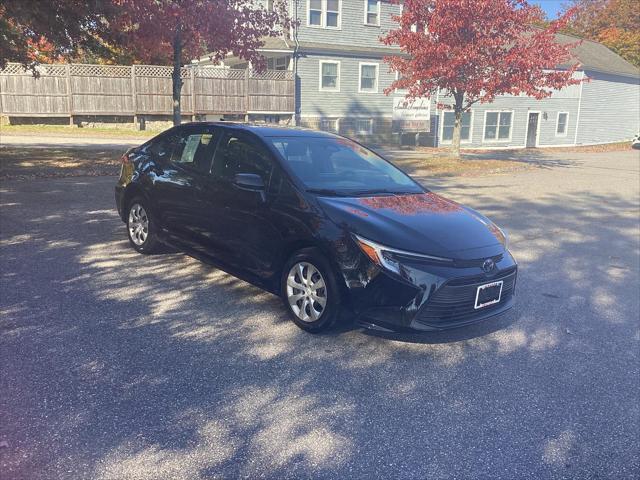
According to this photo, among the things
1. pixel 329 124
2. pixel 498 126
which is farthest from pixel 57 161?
pixel 498 126

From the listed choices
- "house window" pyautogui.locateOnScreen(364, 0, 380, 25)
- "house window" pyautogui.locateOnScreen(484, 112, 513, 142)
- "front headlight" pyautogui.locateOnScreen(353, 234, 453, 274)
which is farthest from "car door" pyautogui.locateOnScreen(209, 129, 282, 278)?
"house window" pyautogui.locateOnScreen(484, 112, 513, 142)

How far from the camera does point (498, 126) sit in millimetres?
33188

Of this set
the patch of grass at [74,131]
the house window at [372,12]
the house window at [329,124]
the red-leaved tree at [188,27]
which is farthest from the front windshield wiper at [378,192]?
the house window at [372,12]

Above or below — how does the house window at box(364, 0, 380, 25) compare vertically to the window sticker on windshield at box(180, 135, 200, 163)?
above

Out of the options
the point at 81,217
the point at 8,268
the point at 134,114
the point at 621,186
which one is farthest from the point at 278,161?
the point at 134,114

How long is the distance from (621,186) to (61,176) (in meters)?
14.4

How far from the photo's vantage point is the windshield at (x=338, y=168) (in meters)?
5.07

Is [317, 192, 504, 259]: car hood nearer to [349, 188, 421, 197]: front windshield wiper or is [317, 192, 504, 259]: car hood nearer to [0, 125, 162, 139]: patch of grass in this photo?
[349, 188, 421, 197]: front windshield wiper

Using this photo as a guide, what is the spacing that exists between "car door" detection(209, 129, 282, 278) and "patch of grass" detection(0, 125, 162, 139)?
1971cm

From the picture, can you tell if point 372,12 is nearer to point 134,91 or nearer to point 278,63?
point 278,63

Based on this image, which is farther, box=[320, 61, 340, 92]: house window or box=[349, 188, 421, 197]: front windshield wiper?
box=[320, 61, 340, 92]: house window

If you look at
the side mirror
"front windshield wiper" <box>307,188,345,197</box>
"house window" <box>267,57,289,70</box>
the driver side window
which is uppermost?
"house window" <box>267,57,289,70</box>

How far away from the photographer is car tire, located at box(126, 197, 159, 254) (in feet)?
21.1

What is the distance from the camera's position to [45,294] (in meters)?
5.28
